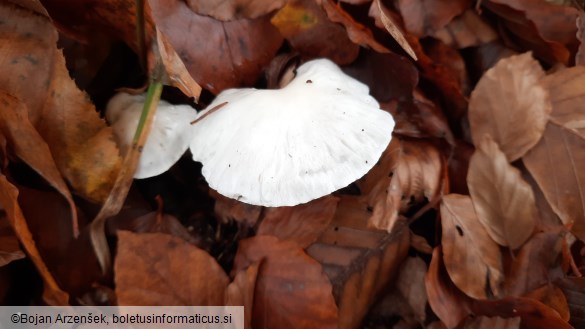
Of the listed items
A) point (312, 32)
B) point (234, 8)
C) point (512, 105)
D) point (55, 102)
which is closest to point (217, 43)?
point (234, 8)

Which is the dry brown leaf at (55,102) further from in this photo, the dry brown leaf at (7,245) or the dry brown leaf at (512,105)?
the dry brown leaf at (512,105)

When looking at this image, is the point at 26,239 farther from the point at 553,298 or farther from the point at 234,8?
the point at 553,298

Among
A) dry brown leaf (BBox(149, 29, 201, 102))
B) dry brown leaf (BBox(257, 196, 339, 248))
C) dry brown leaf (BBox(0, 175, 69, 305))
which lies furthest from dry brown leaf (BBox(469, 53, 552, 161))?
dry brown leaf (BBox(0, 175, 69, 305))

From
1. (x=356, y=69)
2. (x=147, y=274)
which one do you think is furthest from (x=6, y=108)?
(x=356, y=69)

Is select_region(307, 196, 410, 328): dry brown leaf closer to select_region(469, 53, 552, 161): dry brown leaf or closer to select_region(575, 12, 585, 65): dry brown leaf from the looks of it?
select_region(469, 53, 552, 161): dry brown leaf

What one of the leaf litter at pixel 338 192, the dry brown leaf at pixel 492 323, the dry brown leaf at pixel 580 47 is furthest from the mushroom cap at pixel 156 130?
the dry brown leaf at pixel 580 47

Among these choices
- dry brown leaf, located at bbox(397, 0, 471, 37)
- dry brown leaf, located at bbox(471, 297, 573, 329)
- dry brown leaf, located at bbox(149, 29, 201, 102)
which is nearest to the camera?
dry brown leaf, located at bbox(471, 297, 573, 329)
